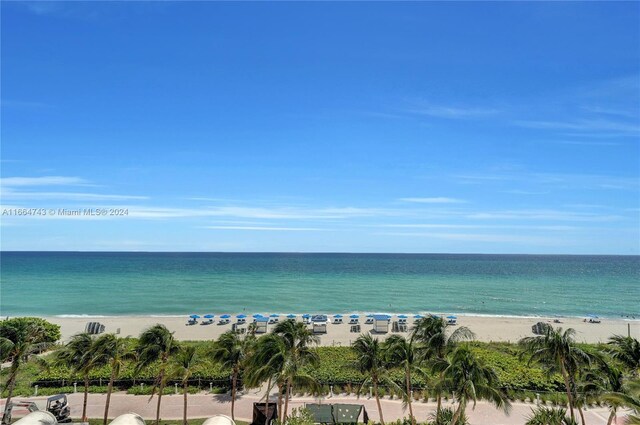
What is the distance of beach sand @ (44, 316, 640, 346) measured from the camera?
47750mm

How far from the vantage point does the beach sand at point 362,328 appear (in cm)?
4775

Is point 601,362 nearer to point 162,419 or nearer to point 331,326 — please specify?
point 162,419

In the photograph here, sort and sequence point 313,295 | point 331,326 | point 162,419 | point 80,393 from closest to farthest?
point 162,419 → point 80,393 → point 331,326 → point 313,295

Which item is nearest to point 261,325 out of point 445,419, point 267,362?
point 267,362

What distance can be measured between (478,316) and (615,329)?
17174mm

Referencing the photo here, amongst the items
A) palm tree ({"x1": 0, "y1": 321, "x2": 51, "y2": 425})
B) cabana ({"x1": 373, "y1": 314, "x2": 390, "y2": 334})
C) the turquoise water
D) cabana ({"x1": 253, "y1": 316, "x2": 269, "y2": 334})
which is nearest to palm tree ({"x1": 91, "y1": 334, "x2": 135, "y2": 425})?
palm tree ({"x1": 0, "y1": 321, "x2": 51, "y2": 425})

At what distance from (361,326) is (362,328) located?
0.88m

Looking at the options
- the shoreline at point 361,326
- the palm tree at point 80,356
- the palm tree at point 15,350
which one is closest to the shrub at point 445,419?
the palm tree at point 80,356

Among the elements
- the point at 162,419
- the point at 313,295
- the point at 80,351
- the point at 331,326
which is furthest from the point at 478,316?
the point at 80,351

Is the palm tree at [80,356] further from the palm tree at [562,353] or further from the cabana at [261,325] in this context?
the cabana at [261,325]

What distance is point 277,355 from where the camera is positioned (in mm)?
19609

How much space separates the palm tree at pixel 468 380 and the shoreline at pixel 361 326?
82.0 ft

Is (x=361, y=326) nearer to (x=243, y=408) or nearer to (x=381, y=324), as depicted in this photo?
(x=381, y=324)

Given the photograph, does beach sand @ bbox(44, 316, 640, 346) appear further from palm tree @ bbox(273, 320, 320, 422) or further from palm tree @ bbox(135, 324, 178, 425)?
palm tree @ bbox(135, 324, 178, 425)
